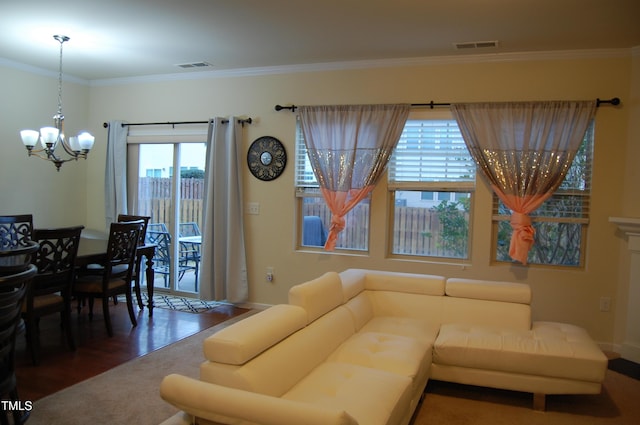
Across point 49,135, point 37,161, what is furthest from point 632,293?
point 37,161

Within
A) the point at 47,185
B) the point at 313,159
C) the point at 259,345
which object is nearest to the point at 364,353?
the point at 259,345

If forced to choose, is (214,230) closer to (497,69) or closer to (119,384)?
(119,384)

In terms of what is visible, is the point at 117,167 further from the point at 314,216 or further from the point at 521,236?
the point at 521,236

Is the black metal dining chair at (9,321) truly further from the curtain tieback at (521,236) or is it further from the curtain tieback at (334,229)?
the curtain tieback at (521,236)

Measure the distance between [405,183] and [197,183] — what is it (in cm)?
256

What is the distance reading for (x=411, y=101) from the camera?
4.53 m

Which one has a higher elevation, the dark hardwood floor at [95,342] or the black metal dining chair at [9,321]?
the black metal dining chair at [9,321]

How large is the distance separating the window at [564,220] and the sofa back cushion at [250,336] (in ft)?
8.70

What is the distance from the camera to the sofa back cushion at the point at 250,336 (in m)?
2.06

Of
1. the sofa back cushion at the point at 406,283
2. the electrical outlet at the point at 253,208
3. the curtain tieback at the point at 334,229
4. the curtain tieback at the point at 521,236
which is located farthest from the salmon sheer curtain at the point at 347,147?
the curtain tieback at the point at 521,236

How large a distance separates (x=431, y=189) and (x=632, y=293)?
192 centimetres

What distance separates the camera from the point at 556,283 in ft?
13.6

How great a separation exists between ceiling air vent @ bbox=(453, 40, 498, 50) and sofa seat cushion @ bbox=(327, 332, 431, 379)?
2.61m

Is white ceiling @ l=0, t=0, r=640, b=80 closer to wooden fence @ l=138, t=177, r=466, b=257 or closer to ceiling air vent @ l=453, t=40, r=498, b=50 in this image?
ceiling air vent @ l=453, t=40, r=498, b=50
